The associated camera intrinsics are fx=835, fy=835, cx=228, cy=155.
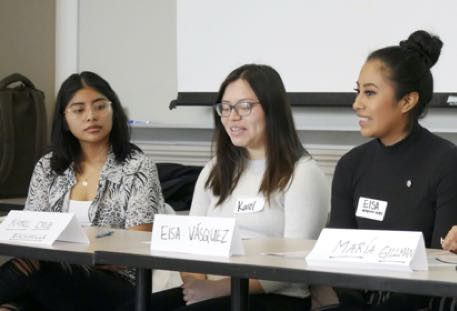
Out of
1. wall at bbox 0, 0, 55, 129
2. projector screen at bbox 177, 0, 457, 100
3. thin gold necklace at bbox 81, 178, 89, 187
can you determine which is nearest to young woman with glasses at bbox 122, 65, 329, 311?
thin gold necklace at bbox 81, 178, 89, 187

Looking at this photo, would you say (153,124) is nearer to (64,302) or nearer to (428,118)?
(428,118)

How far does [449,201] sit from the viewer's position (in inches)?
83.5

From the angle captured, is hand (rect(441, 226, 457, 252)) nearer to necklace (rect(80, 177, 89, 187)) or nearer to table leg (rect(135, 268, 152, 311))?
table leg (rect(135, 268, 152, 311))

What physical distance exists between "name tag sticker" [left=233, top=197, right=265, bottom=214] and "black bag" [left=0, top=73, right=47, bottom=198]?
6.49ft

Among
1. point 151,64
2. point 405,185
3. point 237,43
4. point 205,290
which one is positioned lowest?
point 205,290

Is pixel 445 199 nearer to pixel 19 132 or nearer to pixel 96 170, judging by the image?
pixel 96 170

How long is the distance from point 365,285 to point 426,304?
2.04 ft

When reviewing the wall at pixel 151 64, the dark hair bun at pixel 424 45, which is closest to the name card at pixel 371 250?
the dark hair bun at pixel 424 45

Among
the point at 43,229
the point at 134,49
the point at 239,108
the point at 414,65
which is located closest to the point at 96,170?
the point at 239,108

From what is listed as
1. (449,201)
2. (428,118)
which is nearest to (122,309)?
(449,201)

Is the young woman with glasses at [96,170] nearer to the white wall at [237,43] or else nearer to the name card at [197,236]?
the name card at [197,236]

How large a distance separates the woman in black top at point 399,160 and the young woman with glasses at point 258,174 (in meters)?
0.10

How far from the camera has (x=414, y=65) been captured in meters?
2.31

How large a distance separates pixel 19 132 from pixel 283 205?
7.06 feet
